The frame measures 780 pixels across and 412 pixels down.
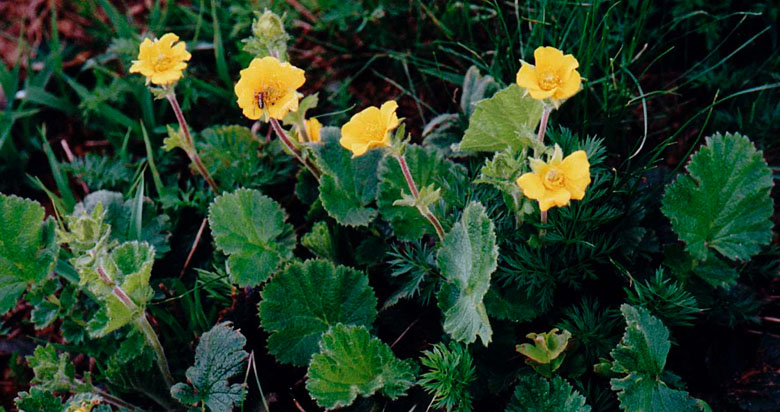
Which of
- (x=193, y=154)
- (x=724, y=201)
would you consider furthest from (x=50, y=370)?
(x=724, y=201)

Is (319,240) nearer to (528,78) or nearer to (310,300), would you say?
(310,300)

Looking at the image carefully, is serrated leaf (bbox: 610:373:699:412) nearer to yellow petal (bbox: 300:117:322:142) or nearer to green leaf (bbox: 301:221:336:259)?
green leaf (bbox: 301:221:336:259)

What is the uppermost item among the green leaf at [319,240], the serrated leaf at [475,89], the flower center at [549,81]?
the flower center at [549,81]

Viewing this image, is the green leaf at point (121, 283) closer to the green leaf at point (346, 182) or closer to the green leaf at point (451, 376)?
the green leaf at point (346, 182)

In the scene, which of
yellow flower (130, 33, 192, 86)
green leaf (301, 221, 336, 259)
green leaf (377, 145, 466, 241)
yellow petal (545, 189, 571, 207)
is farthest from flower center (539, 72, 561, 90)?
yellow flower (130, 33, 192, 86)

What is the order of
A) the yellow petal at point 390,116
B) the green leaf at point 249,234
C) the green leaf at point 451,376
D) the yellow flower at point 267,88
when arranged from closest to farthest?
the yellow petal at point 390,116
the green leaf at point 451,376
the yellow flower at point 267,88
the green leaf at point 249,234

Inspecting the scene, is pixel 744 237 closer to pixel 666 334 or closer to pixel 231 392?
pixel 666 334

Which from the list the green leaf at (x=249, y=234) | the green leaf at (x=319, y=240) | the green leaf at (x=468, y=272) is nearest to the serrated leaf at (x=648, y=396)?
the green leaf at (x=468, y=272)
